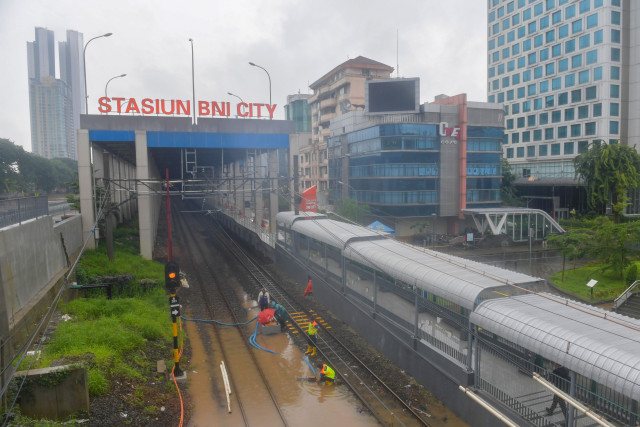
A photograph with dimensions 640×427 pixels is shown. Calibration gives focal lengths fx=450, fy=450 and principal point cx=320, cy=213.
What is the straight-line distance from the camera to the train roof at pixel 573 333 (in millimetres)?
7859

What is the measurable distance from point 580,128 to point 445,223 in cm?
2175

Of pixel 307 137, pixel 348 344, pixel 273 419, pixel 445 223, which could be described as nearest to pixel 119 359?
pixel 273 419

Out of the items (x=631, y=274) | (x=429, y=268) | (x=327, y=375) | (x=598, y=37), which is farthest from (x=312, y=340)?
(x=598, y=37)

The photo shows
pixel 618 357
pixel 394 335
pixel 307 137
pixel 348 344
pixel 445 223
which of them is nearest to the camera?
pixel 618 357

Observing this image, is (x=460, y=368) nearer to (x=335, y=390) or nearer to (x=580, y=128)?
(x=335, y=390)

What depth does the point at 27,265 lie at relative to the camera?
47.6ft

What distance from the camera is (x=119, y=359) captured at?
44.3ft

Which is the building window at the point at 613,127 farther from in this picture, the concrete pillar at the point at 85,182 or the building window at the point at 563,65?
the concrete pillar at the point at 85,182

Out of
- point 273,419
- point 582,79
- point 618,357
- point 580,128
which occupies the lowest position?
point 273,419

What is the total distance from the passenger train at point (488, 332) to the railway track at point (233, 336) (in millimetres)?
4399

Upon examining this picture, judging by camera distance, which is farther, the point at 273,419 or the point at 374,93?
the point at 374,93

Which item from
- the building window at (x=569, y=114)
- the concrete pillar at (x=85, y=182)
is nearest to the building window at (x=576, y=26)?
the building window at (x=569, y=114)

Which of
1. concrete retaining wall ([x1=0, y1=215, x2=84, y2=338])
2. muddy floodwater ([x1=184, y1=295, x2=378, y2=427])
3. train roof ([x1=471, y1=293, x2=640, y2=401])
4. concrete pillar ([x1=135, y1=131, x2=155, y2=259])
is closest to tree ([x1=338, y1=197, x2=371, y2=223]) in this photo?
concrete pillar ([x1=135, y1=131, x2=155, y2=259])

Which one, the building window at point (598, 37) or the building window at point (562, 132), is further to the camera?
the building window at point (562, 132)
